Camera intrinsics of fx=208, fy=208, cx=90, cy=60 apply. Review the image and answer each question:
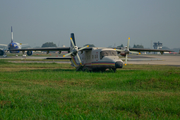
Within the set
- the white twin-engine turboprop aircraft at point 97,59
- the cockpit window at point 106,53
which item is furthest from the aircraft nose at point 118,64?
the cockpit window at point 106,53

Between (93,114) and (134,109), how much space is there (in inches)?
69.1

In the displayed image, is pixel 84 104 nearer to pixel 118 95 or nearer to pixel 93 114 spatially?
pixel 93 114

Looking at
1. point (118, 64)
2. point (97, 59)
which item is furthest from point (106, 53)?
point (118, 64)

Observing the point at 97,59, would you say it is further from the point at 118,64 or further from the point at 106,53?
the point at 118,64

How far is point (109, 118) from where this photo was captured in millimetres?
6746

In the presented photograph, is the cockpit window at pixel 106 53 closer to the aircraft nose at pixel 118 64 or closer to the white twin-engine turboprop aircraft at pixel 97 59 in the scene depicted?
the white twin-engine turboprop aircraft at pixel 97 59

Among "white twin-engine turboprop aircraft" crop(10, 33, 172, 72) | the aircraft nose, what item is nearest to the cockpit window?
"white twin-engine turboprop aircraft" crop(10, 33, 172, 72)

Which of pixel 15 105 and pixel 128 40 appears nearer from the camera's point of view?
pixel 15 105

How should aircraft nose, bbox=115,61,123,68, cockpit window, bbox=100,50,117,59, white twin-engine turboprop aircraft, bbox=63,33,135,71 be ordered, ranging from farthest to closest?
cockpit window, bbox=100,50,117,59 → white twin-engine turboprop aircraft, bbox=63,33,135,71 → aircraft nose, bbox=115,61,123,68

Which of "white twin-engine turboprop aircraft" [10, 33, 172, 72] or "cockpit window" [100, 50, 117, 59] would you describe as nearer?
"white twin-engine turboprop aircraft" [10, 33, 172, 72]

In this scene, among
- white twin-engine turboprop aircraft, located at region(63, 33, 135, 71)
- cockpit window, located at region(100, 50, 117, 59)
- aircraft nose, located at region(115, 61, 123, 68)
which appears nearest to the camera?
aircraft nose, located at region(115, 61, 123, 68)

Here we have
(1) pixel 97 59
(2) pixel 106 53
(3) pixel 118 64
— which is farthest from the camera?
(1) pixel 97 59

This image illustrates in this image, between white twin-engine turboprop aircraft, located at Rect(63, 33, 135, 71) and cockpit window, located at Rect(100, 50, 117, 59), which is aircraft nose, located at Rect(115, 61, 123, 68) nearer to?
white twin-engine turboprop aircraft, located at Rect(63, 33, 135, 71)

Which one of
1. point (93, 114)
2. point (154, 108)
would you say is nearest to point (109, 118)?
point (93, 114)
